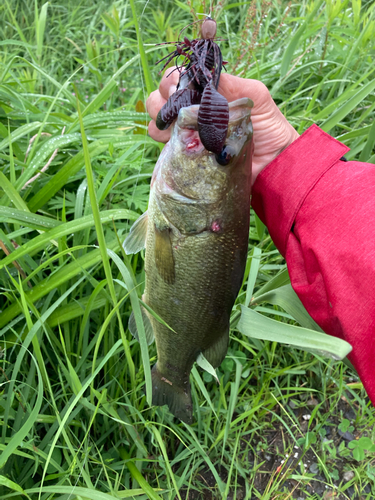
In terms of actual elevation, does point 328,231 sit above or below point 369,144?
below

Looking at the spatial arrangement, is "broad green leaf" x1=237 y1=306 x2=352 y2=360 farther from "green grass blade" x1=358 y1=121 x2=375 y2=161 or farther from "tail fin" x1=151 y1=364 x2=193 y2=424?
"green grass blade" x1=358 y1=121 x2=375 y2=161

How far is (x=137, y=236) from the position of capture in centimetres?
163

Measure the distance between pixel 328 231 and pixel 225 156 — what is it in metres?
0.56

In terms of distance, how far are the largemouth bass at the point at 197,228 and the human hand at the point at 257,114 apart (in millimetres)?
379

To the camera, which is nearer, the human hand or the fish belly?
the fish belly

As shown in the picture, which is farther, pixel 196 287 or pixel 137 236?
pixel 137 236

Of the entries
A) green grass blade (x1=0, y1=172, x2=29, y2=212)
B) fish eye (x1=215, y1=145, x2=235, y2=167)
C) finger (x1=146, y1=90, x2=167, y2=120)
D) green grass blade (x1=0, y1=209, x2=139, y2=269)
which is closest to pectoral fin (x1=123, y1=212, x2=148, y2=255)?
green grass blade (x1=0, y1=209, x2=139, y2=269)

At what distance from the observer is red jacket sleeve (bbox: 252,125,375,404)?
1.37 meters

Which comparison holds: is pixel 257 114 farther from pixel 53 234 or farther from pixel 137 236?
pixel 53 234

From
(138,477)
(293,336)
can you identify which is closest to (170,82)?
(293,336)

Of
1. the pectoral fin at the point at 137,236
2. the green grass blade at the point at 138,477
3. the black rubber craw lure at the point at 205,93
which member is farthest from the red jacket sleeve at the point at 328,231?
the green grass blade at the point at 138,477

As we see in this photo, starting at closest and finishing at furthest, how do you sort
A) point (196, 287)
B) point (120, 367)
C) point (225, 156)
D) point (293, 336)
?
point (293, 336)
point (225, 156)
point (196, 287)
point (120, 367)

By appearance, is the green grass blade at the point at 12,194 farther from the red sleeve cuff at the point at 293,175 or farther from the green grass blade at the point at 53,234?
the red sleeve cuff at the point at 293,175

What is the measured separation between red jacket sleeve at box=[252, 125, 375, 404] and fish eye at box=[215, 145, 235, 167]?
486 mm
